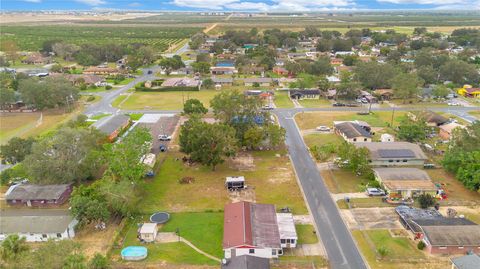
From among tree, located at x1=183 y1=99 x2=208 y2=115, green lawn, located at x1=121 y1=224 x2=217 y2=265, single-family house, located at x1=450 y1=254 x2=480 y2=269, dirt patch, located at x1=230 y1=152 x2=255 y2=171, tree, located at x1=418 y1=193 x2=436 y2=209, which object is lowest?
green lawn, located at x1=121 y1=224 x2=217 y2=265

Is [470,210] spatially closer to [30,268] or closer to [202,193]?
[202,193]

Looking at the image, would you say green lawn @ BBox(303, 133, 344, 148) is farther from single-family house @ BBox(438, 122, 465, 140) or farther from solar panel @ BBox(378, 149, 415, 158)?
single-family house @ BBox(438, 122, 465, 140)

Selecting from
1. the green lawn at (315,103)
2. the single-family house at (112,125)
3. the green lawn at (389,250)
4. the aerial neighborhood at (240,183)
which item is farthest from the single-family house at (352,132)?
the single-family house at (112,125)

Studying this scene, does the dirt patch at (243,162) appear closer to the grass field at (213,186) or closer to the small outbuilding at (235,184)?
the grass field at (213,186)

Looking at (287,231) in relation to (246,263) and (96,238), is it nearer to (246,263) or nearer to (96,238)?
(246,263)

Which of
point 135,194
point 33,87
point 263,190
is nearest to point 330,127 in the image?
point 263,190

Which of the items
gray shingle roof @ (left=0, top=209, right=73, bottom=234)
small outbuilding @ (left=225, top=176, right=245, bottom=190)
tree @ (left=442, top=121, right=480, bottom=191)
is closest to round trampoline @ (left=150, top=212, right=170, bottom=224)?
gray shingle roof @ (left=0, top=209, right=73, bottom=234)
